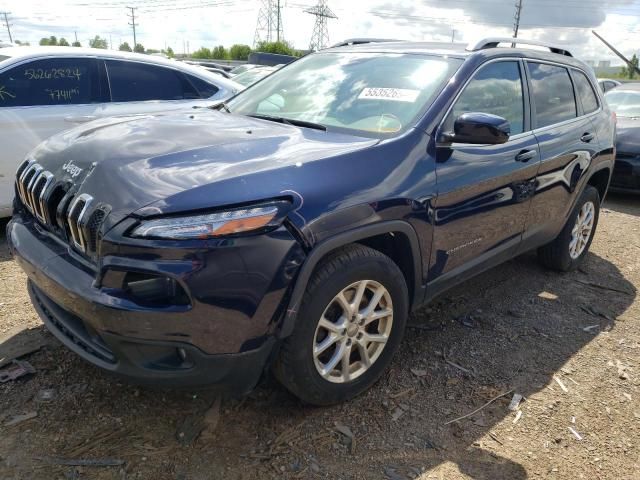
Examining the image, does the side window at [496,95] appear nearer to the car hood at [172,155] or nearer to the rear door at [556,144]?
the rear door at [556,144]

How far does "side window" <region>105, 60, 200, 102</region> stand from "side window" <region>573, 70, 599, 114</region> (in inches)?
139

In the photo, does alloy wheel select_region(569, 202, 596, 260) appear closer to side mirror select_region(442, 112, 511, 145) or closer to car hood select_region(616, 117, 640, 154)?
side mirror select_region(442, 112, 511, 145)

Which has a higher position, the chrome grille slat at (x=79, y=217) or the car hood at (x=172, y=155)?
the car hood at (x=172, y=155)

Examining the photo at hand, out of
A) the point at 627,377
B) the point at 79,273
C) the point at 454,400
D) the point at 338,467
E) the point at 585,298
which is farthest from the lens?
the point at 585,298

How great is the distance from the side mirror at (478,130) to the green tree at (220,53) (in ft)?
253

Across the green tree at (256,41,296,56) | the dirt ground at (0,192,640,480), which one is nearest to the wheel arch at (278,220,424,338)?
the dirt ground at (0,192,640,480)

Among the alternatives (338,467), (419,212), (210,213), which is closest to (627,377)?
(419,212)

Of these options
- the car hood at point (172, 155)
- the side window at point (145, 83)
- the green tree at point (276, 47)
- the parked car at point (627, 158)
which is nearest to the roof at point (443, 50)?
the car hood at point (172, 155)

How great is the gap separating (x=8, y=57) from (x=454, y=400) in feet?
14.9

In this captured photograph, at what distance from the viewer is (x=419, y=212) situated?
2.71 m

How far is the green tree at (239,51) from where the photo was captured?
7188cm

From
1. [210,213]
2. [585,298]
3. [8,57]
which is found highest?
[8,57]

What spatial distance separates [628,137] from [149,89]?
20.7 ft

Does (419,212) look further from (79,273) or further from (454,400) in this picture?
(79,273)
